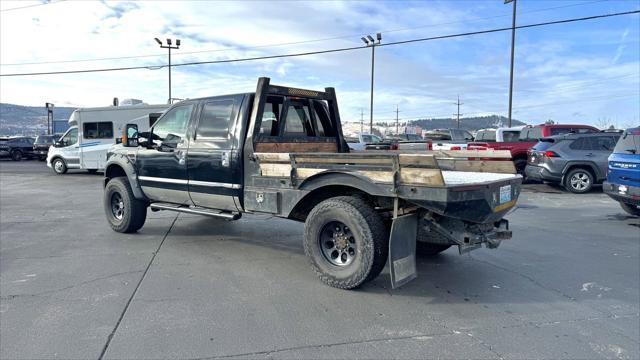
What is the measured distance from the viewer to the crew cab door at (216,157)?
221 inches

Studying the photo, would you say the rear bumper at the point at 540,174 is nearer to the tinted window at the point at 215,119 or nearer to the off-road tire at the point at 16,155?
the tinted window at the point at 215,119

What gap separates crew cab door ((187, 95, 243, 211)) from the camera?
5621 mm

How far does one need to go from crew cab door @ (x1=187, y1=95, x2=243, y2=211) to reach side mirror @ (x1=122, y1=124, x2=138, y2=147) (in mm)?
1301

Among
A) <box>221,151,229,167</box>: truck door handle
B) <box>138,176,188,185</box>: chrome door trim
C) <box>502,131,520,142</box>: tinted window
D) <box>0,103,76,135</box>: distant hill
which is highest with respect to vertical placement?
<box>0,103,76,135</box>: distant hill

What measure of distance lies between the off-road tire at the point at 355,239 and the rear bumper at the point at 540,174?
10318mm

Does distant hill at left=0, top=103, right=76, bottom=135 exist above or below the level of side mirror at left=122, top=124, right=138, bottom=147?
above

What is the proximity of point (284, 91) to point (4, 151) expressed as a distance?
30890mm

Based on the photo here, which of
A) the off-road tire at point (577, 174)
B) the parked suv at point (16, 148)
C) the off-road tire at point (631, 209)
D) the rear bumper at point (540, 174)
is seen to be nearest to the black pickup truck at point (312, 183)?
the off-road tire at point (631, 209)

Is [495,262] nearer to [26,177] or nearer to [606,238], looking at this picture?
[606,238]

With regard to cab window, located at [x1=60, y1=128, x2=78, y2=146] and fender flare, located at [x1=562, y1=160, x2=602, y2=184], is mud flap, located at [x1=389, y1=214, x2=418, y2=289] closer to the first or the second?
fender flare, located at [x1=562, y1=160, x2=602, y2=184]

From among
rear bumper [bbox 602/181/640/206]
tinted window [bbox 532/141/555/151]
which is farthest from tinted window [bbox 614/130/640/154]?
tinted window [bbox 532/141/555/151]

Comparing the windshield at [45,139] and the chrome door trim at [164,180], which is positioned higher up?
the windshield at [45,139]

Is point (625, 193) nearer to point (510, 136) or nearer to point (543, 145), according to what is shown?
point (543, 145)

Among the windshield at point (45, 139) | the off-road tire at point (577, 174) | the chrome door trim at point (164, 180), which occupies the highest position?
the windshield at point (45, 139)
